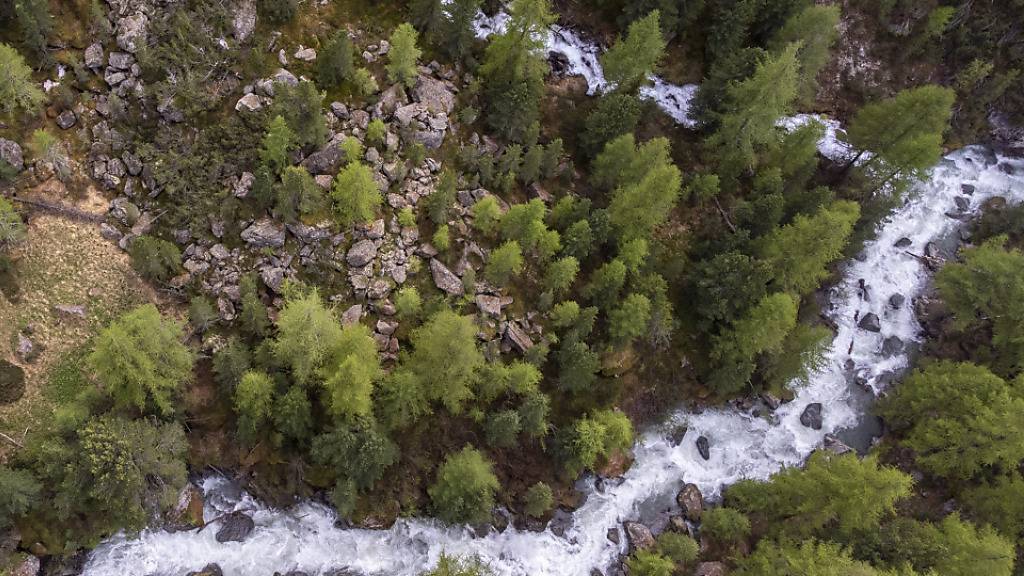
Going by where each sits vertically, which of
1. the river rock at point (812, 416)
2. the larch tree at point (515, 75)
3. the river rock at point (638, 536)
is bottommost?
the river rock at point (638, 536)

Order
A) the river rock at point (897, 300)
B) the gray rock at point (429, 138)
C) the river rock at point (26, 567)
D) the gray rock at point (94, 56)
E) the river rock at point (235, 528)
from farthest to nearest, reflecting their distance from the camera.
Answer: the river rock at point (897, 300) < the gray rock at point (429, 138) < the gray rock at point (94, 56) < the river rock at point (235, 528) < the river rock at point (26, 567)

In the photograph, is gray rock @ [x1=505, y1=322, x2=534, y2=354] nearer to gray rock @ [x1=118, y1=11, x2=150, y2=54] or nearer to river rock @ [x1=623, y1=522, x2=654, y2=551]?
river rock @ [x1=623, y1=522, x2=654, y2=551]

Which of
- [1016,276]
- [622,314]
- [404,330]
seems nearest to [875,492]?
[622,314]

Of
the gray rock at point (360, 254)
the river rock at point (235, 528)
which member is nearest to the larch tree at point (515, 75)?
the gray rock at point (360, 254)

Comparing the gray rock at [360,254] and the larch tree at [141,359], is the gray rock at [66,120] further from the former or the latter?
the gray rock at [360,254]

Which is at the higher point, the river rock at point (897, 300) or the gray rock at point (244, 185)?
the river rock at point (897, 300)

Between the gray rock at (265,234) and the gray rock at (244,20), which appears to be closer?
the gray rock at (265,234)

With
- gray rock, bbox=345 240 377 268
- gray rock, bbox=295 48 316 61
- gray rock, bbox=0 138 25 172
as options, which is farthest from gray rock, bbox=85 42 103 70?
gray rock, bbox=345 240 377 268

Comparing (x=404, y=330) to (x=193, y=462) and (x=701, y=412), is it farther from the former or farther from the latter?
(x=701, y=412)
